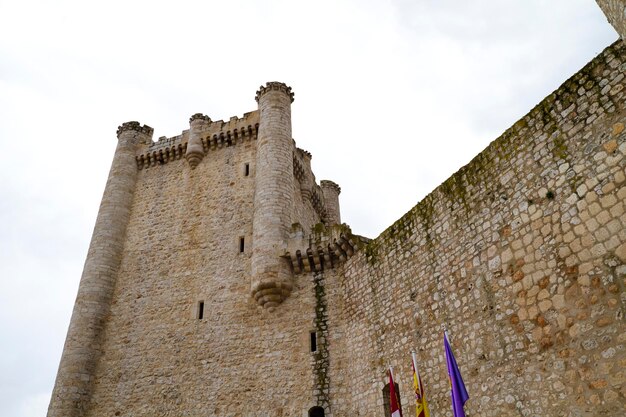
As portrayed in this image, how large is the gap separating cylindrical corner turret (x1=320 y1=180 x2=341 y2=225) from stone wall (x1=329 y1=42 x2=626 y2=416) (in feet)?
30.4

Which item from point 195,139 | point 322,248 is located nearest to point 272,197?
point 322,248

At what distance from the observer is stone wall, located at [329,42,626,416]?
5289mm

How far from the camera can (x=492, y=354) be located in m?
6.48

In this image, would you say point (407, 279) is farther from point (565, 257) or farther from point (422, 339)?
point (565, 257)

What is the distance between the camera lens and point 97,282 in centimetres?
1348

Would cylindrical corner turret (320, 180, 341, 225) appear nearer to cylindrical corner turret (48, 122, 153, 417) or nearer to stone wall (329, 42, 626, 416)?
cylindrical corner turret (48, 122, 153, 417)

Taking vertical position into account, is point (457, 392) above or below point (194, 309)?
below

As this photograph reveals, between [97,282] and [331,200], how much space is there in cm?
886

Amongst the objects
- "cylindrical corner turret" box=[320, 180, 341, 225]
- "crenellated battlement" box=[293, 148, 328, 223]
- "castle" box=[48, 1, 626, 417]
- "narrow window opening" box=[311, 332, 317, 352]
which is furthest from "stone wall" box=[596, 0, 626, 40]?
"cylindrical corner turret" box=[320, 180, 341, 225]

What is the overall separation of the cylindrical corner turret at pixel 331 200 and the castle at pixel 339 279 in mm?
164

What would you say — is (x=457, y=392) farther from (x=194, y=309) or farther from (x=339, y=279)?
(x=194, y=309)

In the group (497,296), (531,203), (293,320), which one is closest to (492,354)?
(497,296)

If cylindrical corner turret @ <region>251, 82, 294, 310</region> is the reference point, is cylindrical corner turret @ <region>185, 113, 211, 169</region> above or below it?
above

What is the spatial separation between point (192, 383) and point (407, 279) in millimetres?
5807
